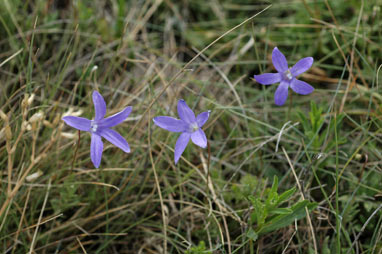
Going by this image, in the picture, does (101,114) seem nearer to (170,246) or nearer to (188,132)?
(188,132)

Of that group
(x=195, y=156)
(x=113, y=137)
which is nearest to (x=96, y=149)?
(x=113, y=137)

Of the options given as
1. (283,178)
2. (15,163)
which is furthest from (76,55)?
(283,178)

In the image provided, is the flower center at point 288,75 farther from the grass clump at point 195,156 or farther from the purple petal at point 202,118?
the purple petal at point 202,118

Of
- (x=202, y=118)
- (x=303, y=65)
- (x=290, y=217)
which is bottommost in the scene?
(x=290, y=217)

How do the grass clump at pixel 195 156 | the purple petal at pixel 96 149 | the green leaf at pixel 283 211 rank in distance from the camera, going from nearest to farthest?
the purple petal at pixel 96 149 < the green leaf at pixel 283 211 < the grass clump at pixel 195 156

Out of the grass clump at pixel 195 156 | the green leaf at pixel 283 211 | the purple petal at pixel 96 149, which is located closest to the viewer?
the purple petal at pixel 96 149

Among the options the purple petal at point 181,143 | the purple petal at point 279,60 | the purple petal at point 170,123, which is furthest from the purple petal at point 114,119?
the purple petal at point 279,60

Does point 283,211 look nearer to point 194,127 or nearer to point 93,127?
point 194,127
